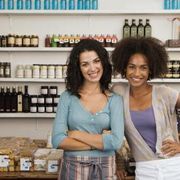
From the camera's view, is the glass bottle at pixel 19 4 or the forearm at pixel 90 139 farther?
the glass bottle at pixel 19 4

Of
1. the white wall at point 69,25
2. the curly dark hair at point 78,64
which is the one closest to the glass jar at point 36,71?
the white wall at point 69,25

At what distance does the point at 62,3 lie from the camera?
4.24 metres

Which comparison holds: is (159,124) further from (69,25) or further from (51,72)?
(69,25)

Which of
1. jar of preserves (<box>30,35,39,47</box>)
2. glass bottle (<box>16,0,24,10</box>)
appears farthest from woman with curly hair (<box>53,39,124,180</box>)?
glass bottle (<box>16,0,24,10</box>)

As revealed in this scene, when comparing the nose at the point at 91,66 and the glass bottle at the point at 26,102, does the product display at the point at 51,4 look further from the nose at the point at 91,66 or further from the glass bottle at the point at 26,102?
the nose at the point at 91,66

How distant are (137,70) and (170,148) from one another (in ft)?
1.21

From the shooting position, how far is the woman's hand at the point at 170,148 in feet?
5.34

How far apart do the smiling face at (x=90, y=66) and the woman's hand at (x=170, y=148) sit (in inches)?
16.3

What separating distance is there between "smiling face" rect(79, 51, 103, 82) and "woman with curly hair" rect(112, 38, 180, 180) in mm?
96

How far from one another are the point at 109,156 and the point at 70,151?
18cm

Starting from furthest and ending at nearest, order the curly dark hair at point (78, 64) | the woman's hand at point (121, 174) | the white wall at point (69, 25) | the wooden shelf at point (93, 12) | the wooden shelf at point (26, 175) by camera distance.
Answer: the white wall at point (69, 25) → the wooden shelf at point (93, 12) → the wooden shelf at point (26, 175) → the woman's hand at point (121, 174) → the curly dark hair at point (78, 64)

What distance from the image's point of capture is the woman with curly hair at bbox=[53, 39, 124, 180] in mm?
1657

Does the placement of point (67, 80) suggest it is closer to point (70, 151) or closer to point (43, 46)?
point (70, 151)

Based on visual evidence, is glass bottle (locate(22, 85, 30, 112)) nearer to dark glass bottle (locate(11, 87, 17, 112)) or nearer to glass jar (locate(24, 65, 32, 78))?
dark glass bottle (locate(11, 87, 17, 112))
